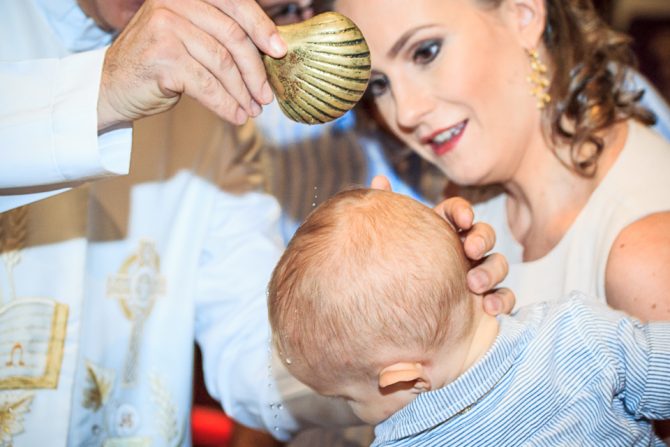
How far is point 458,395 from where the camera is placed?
2.92 ft

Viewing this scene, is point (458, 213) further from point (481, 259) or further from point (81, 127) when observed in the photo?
point (81, 127)

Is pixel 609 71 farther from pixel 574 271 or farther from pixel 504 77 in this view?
pixel 574 271

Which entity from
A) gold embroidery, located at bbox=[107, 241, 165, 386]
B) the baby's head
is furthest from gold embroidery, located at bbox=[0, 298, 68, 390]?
the baby's head

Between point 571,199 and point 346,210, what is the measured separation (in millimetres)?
500

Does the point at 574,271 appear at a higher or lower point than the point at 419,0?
lower

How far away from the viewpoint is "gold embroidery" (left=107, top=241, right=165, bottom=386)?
3.94 feet

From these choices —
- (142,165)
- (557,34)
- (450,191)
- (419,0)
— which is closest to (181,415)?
(142,165)

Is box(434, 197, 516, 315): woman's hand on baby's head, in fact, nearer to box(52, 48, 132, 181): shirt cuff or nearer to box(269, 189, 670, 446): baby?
box(269, 189, 670, 446): baby

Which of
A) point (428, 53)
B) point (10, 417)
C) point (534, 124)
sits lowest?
point (10, 417)

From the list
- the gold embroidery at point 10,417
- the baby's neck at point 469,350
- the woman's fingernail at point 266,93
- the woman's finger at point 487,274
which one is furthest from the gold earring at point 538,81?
the gold embroidery at point 10,417

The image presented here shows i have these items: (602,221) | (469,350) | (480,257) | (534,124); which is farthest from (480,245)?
(534,124)

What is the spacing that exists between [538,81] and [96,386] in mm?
878

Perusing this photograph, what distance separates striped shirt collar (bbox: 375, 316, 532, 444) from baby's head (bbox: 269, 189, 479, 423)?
0.02 metres

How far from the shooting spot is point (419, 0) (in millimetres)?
1138
